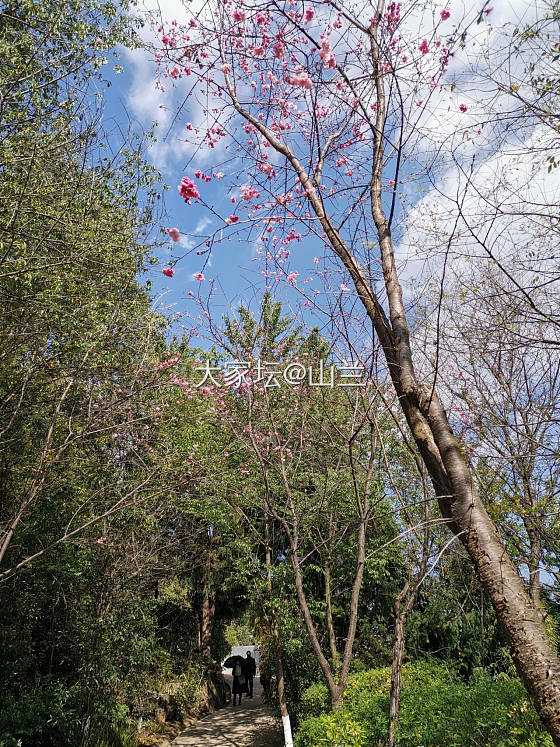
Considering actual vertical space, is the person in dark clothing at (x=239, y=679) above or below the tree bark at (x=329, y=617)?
below

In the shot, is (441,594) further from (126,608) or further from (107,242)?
(107,242)

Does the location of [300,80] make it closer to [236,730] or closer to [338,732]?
[338,732]

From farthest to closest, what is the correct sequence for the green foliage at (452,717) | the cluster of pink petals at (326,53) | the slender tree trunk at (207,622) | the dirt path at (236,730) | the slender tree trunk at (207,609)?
the slender tree trunk at (207,622), the slender tree trunk at (207,609), the dirt path at (236,730), the green foliage at (452,717), the cluster of pink petals at (326,53)

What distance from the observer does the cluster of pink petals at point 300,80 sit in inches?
129

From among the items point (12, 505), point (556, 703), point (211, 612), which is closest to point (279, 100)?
point (556, 703)

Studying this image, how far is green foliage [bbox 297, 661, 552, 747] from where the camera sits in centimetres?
364

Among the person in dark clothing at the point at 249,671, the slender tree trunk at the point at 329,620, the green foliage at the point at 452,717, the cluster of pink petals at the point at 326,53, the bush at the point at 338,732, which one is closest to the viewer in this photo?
the cluster of pink petals at the point at 326,53

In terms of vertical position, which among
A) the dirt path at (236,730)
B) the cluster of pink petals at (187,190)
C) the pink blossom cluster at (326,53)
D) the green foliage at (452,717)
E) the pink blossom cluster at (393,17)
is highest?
the pink blossom cluster at (393,17)

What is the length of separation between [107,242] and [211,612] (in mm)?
11475

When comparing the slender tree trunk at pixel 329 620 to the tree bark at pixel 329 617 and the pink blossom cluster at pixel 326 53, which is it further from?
the pink blossom cluster at pixel 326 53

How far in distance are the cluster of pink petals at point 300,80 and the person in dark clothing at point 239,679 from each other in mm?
14602

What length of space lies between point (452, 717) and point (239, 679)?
38.0 feet

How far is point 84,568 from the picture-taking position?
7.36 meters

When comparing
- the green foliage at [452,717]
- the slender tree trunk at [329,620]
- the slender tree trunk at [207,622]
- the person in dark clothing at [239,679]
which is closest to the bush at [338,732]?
the green foliage at [452,717]
